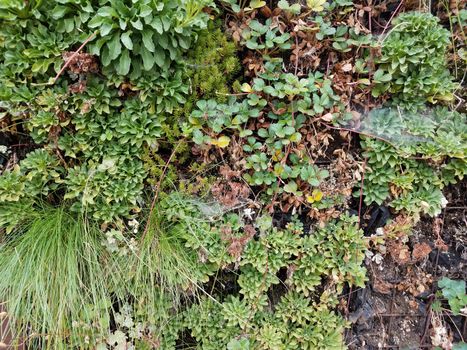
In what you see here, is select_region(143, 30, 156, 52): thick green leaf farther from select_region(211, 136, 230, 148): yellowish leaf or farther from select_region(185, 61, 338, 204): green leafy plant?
select_region(211, 136, 230, 148): yellowish leaf

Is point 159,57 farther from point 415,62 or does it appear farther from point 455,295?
point 455,295

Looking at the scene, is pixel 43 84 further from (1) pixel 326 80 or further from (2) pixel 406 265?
(2) pixel 406 265

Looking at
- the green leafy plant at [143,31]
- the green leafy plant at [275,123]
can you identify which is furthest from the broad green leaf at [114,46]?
the green leafy plant at [275,123]

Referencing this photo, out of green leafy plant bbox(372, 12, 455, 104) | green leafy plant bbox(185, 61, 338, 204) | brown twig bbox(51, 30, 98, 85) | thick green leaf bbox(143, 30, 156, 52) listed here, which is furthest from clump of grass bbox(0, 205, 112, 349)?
green leafy plant bbox(372, 12, 455, 104)

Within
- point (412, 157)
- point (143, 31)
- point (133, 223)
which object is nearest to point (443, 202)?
point (412, 157)

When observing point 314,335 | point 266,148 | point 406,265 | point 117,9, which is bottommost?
point 314,335

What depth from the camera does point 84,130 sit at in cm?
187

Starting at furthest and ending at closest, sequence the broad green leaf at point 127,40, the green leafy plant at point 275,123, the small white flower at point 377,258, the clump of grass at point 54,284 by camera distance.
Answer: the small white flower at point 377,258 < the green leafy plant at point 275,123 < the clump of grass at point 54,284 < the broad green leaf at point 127,40

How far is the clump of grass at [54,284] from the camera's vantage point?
1757 millimetres

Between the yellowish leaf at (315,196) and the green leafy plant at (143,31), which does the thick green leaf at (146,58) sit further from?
the yellowish leaf at (315,196)

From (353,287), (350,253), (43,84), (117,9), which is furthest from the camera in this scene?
(353,287)

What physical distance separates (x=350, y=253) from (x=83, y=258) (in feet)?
4.53

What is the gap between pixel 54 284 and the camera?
1.79 meters

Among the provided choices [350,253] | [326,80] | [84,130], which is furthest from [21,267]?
[326,80]
